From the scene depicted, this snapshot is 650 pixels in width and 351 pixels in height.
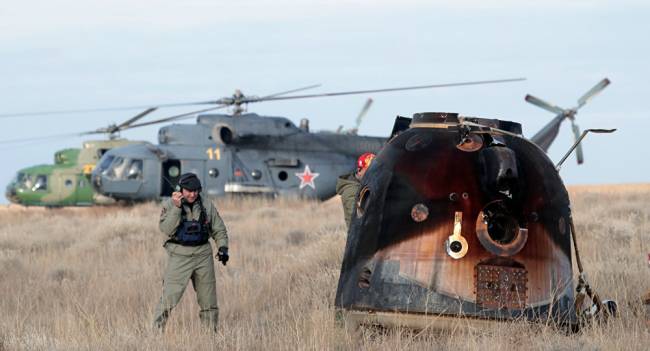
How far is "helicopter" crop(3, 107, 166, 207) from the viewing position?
1390 inches

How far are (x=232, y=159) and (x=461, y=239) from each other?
886 inches

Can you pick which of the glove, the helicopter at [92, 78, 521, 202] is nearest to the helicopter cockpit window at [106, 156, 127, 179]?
the helicopter at [92, 78, 521, 202]

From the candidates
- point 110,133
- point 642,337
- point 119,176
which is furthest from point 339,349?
point 110,133

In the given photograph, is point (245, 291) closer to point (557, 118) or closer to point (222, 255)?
point (222, 255)

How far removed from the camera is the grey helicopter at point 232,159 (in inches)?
1136

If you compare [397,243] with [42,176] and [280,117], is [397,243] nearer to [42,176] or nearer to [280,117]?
[280,117]

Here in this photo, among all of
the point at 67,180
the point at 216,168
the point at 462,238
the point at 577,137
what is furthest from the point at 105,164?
the point at 462,238

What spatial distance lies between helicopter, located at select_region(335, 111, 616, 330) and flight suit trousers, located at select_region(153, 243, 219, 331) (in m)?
2.21

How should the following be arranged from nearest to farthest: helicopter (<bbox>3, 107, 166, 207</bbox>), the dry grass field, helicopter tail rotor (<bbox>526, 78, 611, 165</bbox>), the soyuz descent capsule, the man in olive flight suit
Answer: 1. the soyuz descent capsule
2. the dry grass field
3. the man in olive flight suit
4. helicopter tail rotor (<bbox>526, 78, 611, 165</bbox>)
5. helicopter (<bbox>3, 107, 166, 207</bbox>)

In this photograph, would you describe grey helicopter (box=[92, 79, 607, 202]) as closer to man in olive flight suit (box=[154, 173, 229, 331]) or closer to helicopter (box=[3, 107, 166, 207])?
helicopter (box=[3, 107, 166, 207])

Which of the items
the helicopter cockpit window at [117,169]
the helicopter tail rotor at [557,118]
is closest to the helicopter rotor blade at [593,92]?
the helicopter tail rotor at [557,118]

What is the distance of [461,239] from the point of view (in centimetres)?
701

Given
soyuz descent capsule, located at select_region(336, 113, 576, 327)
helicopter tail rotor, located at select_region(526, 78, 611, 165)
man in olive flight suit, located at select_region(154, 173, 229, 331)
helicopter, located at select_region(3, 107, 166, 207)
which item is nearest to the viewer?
soyuz descent capsule, located at select_region(336, 113, 576, 327)

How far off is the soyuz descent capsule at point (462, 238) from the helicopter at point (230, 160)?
68.5 ft
